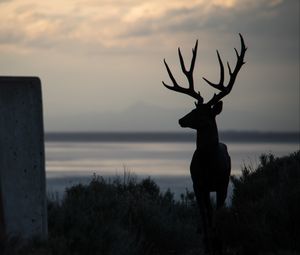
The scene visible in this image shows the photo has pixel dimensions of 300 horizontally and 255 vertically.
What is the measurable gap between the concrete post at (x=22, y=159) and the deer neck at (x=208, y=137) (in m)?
2.85

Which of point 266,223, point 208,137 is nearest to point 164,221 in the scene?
point 208,137

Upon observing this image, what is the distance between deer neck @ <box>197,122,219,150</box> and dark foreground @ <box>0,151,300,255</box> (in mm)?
944

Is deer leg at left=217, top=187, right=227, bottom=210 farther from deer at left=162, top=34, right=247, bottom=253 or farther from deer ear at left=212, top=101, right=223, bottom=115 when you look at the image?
deer ear at left=212, top=101, right=223, bottom=115

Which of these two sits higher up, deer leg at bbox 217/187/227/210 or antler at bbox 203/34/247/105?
antler at bbox 203/34/247/105

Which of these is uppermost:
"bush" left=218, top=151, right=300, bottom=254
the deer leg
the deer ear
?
the deer ear

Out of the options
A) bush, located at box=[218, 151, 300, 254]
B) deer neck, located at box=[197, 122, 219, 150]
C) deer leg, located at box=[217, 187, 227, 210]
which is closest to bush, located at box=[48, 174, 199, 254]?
deer leg, located at box=[217, 187, 227, 210]

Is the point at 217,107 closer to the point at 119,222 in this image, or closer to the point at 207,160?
the point at 207,160

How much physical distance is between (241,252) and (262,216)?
66cm

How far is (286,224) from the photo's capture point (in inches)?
528

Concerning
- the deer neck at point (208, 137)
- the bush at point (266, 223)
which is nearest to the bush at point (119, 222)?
the bush at point (266, 223)

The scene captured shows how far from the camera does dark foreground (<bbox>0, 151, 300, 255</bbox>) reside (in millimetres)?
13070

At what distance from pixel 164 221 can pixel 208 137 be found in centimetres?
183

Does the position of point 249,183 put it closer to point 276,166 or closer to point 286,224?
point 276,166

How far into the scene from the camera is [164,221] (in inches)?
625
